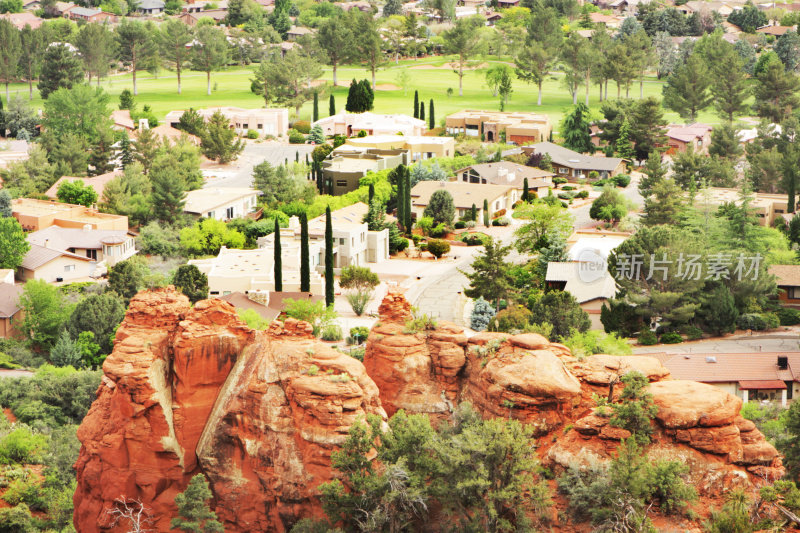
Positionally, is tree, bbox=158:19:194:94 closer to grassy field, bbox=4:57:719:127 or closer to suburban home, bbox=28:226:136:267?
grassy field, bbox=4:57:719:127

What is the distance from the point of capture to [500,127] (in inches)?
6181

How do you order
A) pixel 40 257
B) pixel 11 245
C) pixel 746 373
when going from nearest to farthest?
pixel 746 373
pixel 11 245
pixel 40 257

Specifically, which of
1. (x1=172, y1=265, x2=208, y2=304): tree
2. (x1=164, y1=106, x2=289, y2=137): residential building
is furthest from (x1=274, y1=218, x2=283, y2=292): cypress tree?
(x1=164, y1=106, x2=289, y2=137): residential building

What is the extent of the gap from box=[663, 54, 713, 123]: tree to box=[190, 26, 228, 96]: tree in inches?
2484

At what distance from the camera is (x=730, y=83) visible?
16812 centimetres

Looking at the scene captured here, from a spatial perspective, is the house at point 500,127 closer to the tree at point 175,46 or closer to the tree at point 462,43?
the tree at point 462,43

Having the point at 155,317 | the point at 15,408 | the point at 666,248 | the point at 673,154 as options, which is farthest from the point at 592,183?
the point at 155,317

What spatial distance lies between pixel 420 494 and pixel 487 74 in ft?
486

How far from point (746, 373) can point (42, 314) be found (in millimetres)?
45524

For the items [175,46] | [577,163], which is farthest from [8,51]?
[577,163]

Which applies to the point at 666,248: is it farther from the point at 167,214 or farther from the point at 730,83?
the point at 730,83

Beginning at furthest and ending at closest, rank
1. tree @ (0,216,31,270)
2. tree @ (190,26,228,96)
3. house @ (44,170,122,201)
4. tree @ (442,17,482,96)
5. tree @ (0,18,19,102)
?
tree @ (442,17,482,96), tree @ (190,26,228,96), tree @ (0,18,19,102), house @ (44,170,122,201), tree @ (0,216,31,270)

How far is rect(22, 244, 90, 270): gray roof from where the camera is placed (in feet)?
Answer: 329

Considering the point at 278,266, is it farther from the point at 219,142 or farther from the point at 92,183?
the point at 219,142
